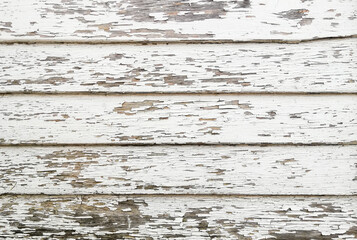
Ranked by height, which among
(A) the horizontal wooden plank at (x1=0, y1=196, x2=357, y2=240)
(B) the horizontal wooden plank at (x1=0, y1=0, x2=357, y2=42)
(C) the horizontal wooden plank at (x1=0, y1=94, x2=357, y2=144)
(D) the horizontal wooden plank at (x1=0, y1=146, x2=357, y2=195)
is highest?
(B) the horizontal wooden plank at (x1=0, y1=0, x2=357, y2=42)

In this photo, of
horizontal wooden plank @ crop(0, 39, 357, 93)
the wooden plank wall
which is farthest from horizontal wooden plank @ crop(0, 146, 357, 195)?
horizontal wooden plank @ crop(0, 39, 357, 93)

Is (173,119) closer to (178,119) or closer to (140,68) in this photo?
(178,119)

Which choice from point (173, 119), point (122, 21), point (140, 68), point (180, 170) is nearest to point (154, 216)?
point (180, 170)

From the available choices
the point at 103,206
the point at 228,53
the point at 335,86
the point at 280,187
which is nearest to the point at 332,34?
the point at 335,86

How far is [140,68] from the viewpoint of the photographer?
669 mm

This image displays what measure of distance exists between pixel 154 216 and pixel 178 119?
23 centimetres

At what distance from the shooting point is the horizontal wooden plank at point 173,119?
666mm

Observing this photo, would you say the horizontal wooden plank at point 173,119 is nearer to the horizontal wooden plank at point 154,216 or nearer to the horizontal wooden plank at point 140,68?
the horizontal wooden plank at point 140,68

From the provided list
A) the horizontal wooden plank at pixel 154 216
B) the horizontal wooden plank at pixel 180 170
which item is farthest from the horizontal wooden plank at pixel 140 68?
the horizontal wooden plank at pixel 154 216

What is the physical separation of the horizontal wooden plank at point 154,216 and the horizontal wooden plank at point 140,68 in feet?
0.85

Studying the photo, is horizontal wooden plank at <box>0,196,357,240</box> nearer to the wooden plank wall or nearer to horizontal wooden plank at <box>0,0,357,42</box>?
the wooden plank wall

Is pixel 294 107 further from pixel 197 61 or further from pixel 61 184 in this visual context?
pixel 61 184

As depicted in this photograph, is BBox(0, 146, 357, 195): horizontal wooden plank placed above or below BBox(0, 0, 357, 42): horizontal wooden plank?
below

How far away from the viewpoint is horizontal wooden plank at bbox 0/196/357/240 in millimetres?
685
